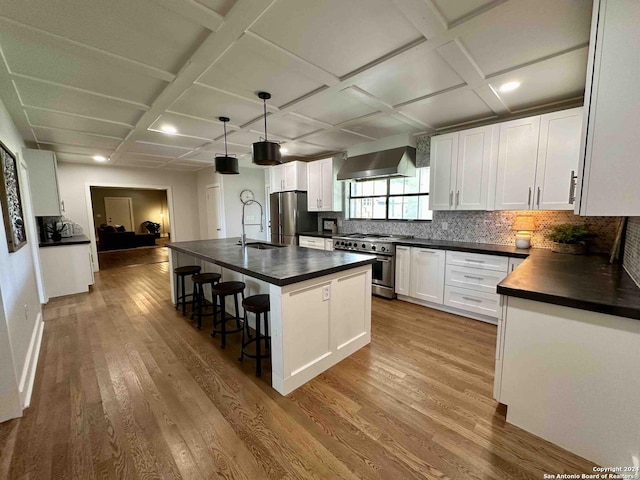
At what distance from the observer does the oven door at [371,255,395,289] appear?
12.5 ft

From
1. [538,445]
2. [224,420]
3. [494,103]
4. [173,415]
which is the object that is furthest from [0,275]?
[494,103]

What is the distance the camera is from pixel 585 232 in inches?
103

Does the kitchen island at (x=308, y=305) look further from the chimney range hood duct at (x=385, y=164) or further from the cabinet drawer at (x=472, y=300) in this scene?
the chimney range hood duct at (x=385, y=164)

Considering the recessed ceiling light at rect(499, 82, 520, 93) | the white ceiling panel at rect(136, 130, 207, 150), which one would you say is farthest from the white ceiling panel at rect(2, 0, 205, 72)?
the recessed ceiling light at rect(499, 82, 520, 93)

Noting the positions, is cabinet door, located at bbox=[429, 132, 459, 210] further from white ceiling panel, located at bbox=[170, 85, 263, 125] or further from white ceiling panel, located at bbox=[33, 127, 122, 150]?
white ceiling panel, located at bbox=[33, 127, 122, 150]

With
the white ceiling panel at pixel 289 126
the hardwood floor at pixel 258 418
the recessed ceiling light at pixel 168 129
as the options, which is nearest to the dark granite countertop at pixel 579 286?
the hardwood floor at pixel 258 418

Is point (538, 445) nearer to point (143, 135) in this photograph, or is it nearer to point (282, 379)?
point (282, 379)

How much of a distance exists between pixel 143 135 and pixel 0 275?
9.00 ft

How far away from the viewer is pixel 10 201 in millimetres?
2402

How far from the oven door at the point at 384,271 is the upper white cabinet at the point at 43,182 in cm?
526

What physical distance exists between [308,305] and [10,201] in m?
2.95

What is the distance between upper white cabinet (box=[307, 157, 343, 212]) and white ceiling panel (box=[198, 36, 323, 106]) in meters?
2.31

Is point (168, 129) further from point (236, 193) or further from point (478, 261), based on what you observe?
point (478, 261)

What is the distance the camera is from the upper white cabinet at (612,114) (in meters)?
1.19
